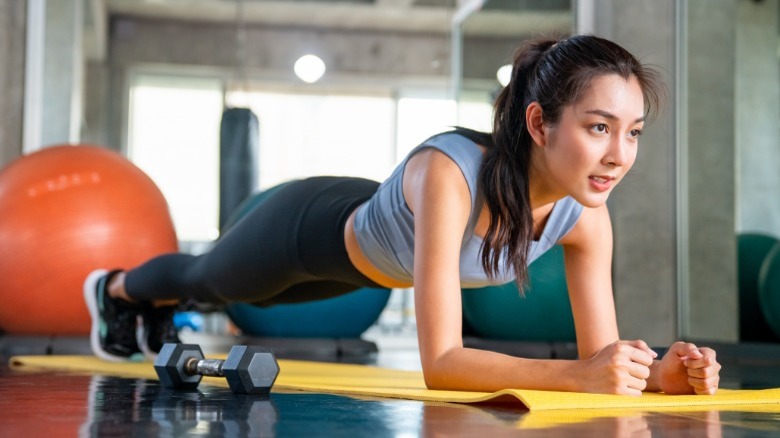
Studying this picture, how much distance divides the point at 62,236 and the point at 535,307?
1663 millimetres

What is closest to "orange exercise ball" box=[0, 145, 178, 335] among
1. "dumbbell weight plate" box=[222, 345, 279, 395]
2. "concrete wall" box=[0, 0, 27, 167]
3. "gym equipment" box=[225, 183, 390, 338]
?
"gym equipment" box=[225, 183, 390, 338]

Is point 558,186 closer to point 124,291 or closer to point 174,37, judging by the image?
point 124,291

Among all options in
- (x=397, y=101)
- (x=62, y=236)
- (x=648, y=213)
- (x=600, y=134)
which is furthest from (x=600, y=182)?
(x=397, y=101)

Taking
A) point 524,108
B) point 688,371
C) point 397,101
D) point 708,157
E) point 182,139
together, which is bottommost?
point 688,371

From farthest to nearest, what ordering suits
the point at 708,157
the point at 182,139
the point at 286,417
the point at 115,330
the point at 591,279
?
the point at 182,139, the point at 708,157, the point at 115,330, the point at 591,279, the point at 286,417

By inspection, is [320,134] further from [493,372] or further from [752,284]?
[493,372]

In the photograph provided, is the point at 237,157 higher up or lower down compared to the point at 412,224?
higher up

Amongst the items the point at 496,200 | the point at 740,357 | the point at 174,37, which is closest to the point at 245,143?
the point at 174,37

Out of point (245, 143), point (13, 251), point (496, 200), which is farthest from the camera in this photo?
point (245, 143)

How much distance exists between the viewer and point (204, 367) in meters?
1.83

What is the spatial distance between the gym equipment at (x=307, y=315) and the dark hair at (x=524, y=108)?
226 cm

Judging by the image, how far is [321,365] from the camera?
9.43ft

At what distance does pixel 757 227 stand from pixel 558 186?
314 centimetres

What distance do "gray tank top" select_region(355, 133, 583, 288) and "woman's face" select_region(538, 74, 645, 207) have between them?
0.17 m
